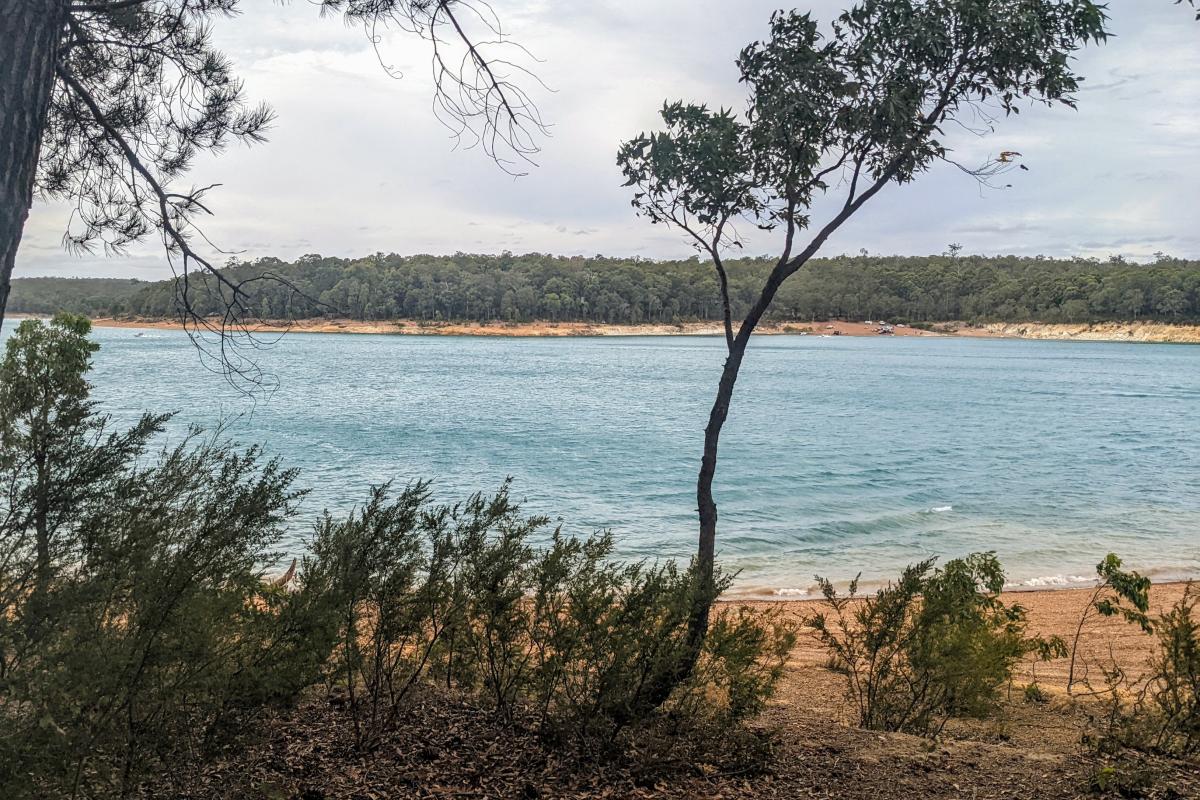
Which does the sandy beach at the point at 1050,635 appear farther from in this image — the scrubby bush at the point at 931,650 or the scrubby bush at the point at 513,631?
the scrubby bush at the point at 513,631

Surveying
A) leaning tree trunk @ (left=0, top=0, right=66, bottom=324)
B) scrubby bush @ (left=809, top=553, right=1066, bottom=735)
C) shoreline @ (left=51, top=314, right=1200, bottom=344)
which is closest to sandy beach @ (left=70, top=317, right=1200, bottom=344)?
shoreline @ (left=51, top=314, right=1200, bottom=344)

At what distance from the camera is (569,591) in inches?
183

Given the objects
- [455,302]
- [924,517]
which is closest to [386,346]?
[455,302]

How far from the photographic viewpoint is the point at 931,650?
542 cm

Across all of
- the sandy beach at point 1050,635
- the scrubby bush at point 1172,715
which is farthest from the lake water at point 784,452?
the scrubby bush at point 1172,715

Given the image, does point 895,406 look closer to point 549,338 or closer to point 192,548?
point 192,548

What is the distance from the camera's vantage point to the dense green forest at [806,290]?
120 metres

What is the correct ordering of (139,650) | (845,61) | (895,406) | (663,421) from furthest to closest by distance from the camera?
(895,406), (663,421), (845,61), (139,650)

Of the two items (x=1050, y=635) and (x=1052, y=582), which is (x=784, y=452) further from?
(x=1050, y=635)

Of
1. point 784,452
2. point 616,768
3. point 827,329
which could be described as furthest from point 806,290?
point 616,768

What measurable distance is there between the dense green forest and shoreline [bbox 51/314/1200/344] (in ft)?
4.74

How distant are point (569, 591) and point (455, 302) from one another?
122040 mm

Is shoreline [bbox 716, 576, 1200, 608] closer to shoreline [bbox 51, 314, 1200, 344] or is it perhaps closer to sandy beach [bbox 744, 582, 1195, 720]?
sandy beach [bbox 744, 582, 1195, 720]

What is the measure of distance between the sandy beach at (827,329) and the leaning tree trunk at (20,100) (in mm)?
112180
